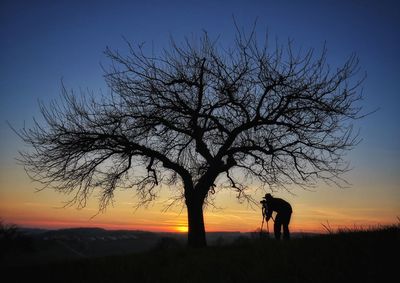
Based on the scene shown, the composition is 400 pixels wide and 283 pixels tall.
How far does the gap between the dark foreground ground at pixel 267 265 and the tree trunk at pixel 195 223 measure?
3.20 meters

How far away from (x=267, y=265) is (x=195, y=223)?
24.3ft

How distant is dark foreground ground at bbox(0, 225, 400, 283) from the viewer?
5.73 metres

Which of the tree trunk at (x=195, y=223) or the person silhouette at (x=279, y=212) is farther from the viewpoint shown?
the tree trunk at (x=195, y=223)

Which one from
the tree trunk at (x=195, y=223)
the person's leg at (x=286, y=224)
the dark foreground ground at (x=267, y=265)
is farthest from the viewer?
the tree trunk at (x=195, y=223)

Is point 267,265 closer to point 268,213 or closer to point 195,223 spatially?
point 268,213

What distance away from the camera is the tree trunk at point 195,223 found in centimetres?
1359

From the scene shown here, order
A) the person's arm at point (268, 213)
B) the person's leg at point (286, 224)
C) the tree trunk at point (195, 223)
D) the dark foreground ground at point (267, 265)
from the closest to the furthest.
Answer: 1. the dark foreground ground at point (267, 265)
2. the person's leg at point (286, 224)
3. the person's arm at point (268, 213)
4. the tree trunk at point (195, 223)

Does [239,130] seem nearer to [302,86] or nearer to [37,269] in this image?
[302,86]

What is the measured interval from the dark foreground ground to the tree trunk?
10.5ft

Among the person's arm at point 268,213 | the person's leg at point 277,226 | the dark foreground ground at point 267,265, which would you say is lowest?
the dark foreground ground at point 267,265

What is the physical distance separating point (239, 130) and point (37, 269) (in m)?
8.17

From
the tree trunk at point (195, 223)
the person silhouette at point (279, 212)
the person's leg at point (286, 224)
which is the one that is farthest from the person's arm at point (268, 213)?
the tree trunk at point (195, 223)

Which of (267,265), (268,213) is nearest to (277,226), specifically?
(268,213)

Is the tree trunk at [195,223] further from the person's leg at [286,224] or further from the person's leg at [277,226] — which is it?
the person's leg at [286,224]
